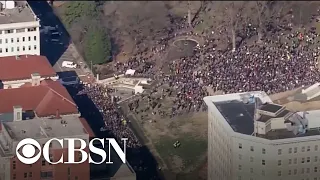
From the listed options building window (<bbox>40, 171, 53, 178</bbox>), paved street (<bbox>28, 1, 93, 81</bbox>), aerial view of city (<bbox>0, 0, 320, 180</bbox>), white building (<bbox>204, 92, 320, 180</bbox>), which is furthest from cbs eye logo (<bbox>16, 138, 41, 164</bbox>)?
paved street (<bbox>28, 1, 93, 81</bbox>)

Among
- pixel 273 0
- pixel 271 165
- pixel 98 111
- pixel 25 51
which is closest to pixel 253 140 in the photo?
pixel 271 165

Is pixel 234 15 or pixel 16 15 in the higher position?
pixel 16 15

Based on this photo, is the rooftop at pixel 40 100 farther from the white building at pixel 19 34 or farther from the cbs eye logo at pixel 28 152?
the white building at pixel 19 34

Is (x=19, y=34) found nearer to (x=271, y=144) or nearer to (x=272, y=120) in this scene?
(x=272, y=120)

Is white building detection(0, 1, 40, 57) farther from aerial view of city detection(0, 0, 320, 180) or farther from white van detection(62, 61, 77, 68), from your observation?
white van detection(62, 61, 77, 68)

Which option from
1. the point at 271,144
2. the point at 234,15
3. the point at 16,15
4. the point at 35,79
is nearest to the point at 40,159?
the point at 271,144

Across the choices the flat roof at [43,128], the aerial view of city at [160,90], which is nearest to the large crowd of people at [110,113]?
the aerial view of city at [160,90]

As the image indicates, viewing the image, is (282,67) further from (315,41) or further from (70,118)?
(70,118)
